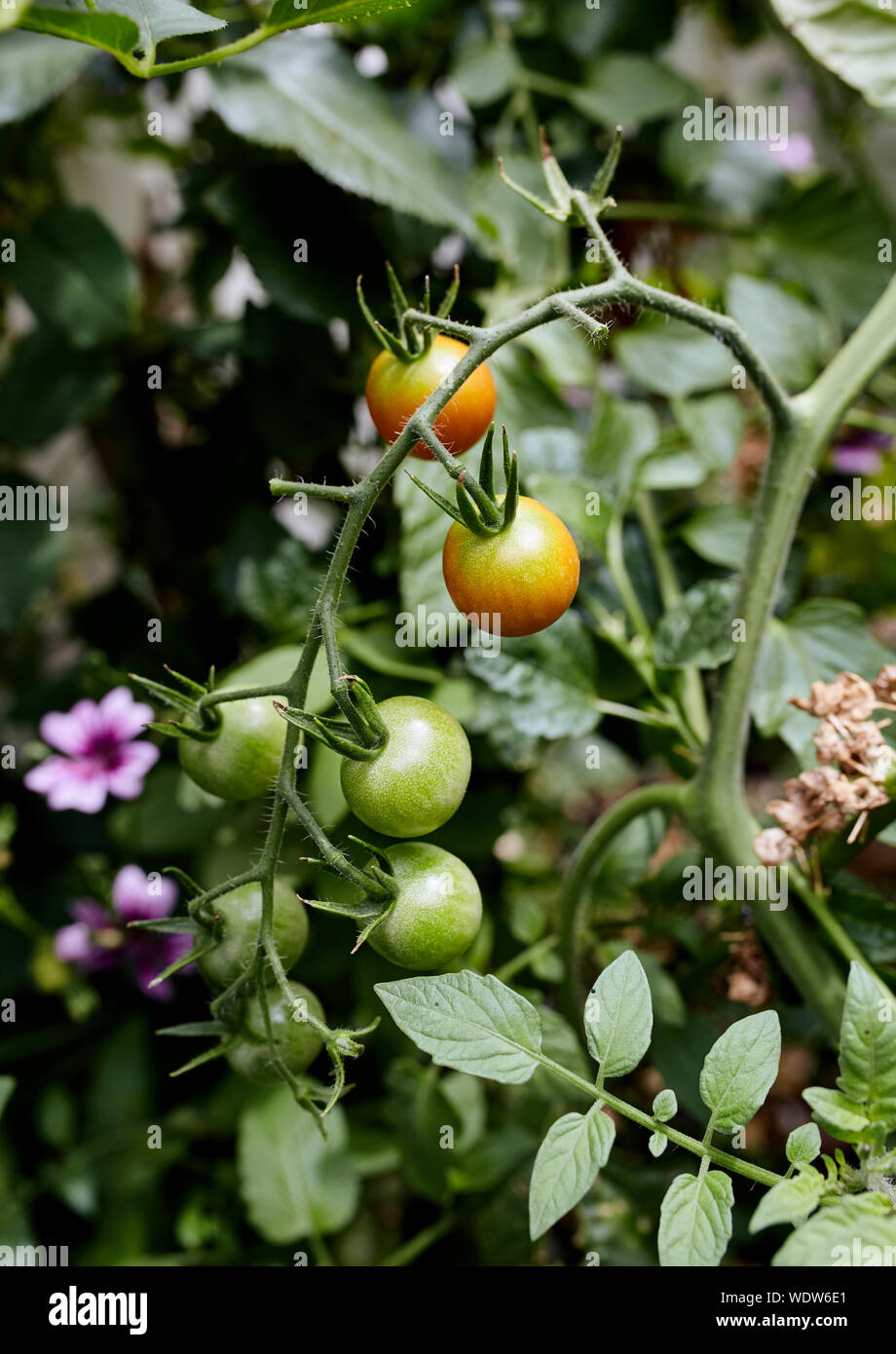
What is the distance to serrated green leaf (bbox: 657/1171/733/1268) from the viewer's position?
10.7 inches

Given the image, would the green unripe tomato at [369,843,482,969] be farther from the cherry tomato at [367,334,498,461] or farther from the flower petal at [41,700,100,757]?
the flower petal at [41,700,100,757]

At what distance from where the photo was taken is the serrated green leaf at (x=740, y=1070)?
0.98 feet

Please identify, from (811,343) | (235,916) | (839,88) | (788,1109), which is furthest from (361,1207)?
(839,88)

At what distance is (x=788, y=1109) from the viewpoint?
28.6 inches

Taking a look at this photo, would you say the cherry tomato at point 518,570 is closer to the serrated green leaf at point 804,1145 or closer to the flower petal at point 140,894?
the serrated green leaf at point 804,1145

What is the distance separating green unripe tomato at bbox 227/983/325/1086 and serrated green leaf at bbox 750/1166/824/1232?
143mm

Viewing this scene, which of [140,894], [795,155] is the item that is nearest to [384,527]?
[140,894]

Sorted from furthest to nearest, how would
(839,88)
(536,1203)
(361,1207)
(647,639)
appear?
(839,88) < (361,1207) < (647,639) < (536,1203)

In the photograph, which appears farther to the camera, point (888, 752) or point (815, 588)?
point (815, 588)

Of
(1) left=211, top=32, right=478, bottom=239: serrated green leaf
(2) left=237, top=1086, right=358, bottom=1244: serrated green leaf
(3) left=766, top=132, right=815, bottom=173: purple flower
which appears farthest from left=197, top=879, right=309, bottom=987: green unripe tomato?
(3) left=766, top=132, right=815, bottom=173: purple flower

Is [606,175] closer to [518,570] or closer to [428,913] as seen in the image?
[518,570]

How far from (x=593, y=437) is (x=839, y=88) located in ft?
1.85

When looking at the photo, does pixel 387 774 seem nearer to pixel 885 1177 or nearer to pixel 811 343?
pixel 885 1177

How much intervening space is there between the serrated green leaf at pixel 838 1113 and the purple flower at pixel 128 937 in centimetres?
44
